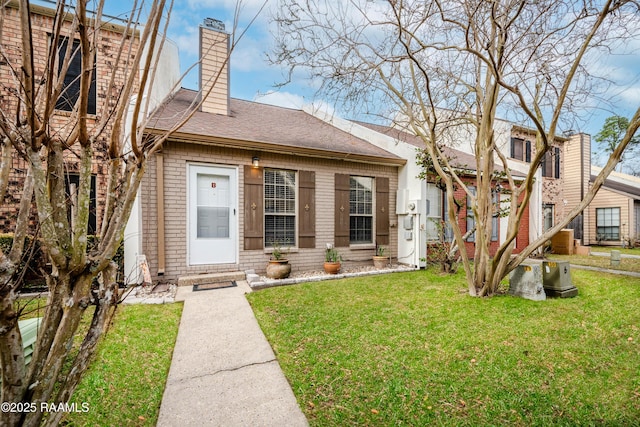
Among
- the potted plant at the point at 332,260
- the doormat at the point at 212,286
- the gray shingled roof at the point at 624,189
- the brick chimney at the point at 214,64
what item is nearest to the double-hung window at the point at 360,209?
the potted plant at the point at 332,260

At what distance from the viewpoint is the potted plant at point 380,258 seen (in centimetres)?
752

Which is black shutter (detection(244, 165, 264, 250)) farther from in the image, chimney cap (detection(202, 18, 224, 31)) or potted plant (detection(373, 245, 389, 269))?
chimney cap (detection(202, 18, 224, 31))

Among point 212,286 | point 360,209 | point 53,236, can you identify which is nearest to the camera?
point 53,236

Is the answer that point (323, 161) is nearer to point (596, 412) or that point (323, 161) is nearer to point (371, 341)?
point (371, 341)

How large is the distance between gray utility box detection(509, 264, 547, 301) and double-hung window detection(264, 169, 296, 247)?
446 centimetres

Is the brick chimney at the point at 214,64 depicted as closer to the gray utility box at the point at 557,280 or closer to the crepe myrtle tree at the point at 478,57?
the crepe myrtle tree at the point at 478,57

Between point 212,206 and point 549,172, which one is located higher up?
point 549,172

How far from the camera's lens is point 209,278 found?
5.84 meters

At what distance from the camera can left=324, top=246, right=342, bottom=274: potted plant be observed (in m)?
6.74

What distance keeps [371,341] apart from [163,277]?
4.37 m

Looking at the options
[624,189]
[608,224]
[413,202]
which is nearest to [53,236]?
[413,202]

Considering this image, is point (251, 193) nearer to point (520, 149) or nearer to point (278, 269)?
point (278, 269)

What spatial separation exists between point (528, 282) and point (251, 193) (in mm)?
5419

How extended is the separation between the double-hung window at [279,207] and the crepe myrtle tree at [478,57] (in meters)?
2.29
